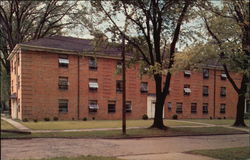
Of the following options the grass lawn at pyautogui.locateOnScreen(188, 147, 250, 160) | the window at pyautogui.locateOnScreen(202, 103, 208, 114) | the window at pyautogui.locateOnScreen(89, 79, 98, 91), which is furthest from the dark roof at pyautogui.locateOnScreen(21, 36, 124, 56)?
the grass lawn at pyautogui.locateOnScreen(188, 147, 250, 160)

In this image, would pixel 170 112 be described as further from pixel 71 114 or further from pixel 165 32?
pixel 165 32

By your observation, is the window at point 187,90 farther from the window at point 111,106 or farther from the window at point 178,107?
the window at point 111,106

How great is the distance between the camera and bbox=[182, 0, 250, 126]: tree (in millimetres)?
16052

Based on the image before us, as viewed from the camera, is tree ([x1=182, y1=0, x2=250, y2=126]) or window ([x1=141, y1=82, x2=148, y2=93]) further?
window ([x1=141, y1=82, x2=148, y2=93])

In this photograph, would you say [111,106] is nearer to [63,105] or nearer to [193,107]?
[63,105]

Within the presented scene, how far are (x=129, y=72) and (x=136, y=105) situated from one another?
14.3 ft

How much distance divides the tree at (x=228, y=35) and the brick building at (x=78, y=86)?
7.77 metres

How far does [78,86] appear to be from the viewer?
37031 millimetres

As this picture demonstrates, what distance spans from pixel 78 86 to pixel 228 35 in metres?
18.3

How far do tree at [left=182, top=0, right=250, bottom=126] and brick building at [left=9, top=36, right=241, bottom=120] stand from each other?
306 inches

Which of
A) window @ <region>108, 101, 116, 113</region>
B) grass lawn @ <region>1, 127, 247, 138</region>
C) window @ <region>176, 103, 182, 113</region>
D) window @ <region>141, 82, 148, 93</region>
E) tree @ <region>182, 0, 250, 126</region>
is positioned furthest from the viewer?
window @ <region>176, 103, 182, 113</region>

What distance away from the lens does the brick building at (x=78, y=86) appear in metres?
33.1

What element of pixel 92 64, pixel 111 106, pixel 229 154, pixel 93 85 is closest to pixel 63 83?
pixel 93 85

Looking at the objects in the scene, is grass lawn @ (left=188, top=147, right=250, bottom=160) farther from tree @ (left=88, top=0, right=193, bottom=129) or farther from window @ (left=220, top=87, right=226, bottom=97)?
window @ (left=220, top=87, right=226, bottom=97)
